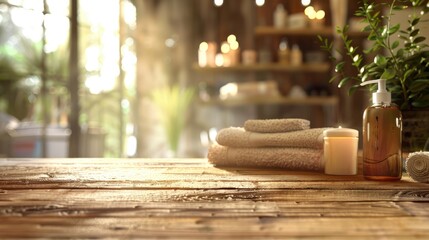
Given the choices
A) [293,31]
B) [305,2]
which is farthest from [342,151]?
[305,2]

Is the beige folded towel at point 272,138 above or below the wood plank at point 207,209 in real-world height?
above

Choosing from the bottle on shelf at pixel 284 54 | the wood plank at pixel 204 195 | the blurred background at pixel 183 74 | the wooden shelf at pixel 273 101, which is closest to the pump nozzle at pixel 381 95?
the wood plank at pixel 204 195

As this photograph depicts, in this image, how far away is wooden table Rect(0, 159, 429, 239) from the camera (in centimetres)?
52

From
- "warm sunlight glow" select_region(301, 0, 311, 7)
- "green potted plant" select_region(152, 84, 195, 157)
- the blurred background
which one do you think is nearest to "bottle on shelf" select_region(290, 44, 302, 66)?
the blurred background

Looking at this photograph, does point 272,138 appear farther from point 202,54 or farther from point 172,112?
point 202,54

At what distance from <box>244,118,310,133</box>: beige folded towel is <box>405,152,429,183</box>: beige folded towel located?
0.86 feet

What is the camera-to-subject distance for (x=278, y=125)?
3.62 ft

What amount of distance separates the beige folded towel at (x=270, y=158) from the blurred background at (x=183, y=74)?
2.27 metres

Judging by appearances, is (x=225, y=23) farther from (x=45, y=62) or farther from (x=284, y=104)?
(x=45, y=62)

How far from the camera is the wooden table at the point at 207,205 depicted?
0.52 metres

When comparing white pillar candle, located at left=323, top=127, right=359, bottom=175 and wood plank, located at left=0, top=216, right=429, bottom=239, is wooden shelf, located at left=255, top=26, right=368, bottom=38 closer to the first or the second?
white pillar candle, located at left=323, top=127, right=359, bottom=175

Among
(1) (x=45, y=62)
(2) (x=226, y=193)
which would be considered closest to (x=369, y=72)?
(2) (x=226, y=193)

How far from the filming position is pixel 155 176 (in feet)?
3.09

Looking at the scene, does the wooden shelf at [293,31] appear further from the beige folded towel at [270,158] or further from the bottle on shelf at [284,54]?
the beige folded towel at [270,158]
